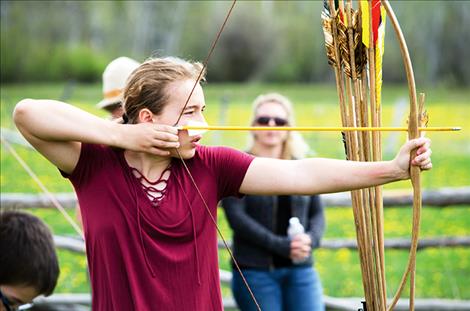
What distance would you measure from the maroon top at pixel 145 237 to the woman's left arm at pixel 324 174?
6 cm

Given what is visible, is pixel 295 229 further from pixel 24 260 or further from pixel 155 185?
pixel 155 185

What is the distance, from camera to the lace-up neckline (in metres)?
2.27

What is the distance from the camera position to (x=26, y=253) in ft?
9.63

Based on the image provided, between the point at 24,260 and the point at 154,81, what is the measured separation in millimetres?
946

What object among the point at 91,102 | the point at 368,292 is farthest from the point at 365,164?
the point at 91,102

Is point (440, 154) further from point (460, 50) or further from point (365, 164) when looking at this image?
point (365, 164)

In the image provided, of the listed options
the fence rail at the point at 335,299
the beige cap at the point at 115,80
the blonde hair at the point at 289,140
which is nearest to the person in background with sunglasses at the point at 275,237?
the blonde hair at the point at 289,140

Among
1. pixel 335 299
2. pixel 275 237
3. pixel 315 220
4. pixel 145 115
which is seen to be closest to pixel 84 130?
pixel 145 115

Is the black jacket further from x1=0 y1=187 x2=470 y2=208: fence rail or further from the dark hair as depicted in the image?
x1=0 y1=187 x2=470 y2=208: fence rail

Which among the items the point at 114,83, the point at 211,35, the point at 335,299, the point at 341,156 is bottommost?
the point at 335,299

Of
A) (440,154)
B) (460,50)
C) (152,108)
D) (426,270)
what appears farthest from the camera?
(460,50)

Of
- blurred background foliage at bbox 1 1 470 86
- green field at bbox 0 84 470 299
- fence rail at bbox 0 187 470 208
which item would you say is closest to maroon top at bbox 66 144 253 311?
fence rail at bbox 0 187 470 208

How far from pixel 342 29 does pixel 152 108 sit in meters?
0.57

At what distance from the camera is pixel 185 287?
222 cm
